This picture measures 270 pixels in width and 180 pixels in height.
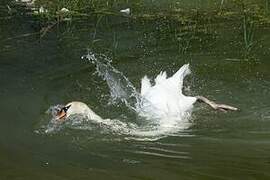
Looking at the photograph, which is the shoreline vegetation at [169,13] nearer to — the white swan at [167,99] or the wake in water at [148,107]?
the wake in water at [148,107]

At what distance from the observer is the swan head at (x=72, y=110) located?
21.4 ft

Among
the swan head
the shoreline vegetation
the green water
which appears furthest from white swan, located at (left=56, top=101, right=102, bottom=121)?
the shoreline vegetation

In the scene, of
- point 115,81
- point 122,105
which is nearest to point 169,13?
point 115,81

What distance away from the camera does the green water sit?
507cm

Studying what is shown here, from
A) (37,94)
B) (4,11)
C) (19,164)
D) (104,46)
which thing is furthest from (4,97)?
(4,11)

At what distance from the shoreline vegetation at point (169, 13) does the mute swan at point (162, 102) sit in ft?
6.72

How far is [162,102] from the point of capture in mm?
7121

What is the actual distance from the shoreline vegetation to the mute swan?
2.05 meters

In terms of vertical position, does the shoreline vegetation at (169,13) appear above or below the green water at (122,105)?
above

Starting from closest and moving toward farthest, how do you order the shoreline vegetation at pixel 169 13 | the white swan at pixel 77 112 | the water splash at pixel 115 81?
the white swan at pixel 77 112 → the water splash at pixel 115 81 → the shoreline vegetation at pixel 169 13

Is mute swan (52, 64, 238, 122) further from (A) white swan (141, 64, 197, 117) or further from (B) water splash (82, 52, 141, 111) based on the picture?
(B) water splash (82, 52, 141, 111)

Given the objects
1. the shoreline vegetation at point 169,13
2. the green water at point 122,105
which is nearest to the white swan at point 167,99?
the green water at point 122,105

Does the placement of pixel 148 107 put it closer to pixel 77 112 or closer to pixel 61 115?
pixel 77 112

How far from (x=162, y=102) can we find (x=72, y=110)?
1.17 m
